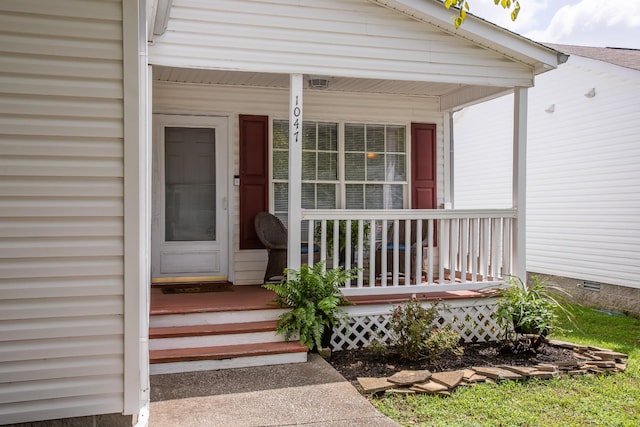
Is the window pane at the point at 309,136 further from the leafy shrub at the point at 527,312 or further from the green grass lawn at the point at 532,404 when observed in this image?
the green grass lawn at the point at 532,404

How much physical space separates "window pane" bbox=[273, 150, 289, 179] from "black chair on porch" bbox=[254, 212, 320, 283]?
56 centimetres

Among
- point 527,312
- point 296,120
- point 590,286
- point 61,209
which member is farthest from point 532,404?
point 590,286

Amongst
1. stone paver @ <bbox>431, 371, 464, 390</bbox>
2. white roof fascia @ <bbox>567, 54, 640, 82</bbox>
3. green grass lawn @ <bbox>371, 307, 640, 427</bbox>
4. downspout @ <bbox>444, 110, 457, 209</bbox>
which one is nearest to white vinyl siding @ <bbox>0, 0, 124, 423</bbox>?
green grass lawn @ <bbox>371, 307, 640, 427</bbox>

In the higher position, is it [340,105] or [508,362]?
[340,105]

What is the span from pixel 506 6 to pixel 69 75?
2231 millimetres

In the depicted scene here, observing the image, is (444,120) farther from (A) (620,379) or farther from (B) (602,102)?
(A) (620,379)

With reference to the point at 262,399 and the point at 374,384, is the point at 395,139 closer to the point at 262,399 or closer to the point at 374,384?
the point at 374,384

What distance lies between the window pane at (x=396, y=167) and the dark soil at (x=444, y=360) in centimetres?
267

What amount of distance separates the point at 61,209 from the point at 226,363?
2664mm

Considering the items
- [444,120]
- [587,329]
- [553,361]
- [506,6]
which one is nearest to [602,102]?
[444,120]

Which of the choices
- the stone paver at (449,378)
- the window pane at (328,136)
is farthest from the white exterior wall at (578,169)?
the stone paver at (449,378)

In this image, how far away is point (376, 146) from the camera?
796 centimetres

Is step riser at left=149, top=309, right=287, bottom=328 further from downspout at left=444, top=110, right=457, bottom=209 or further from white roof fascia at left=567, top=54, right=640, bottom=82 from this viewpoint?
white roof fascia at left=567, top=54, right=640, bottom=82

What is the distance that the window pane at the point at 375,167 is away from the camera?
7.91 m
